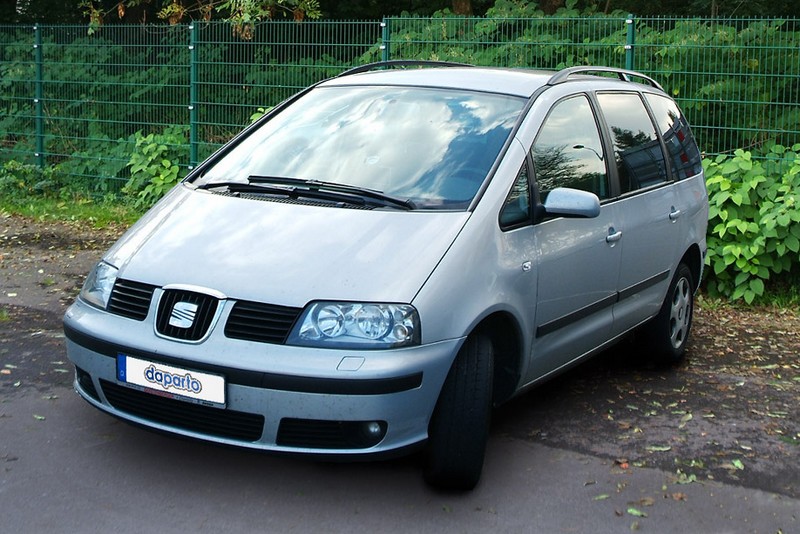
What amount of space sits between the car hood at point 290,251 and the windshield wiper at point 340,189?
0.09 metres

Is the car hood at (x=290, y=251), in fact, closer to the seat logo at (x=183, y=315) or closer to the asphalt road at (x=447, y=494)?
the seat logo at (x=183, y=315)

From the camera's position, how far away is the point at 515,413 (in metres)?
5.41

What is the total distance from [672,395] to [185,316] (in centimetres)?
298

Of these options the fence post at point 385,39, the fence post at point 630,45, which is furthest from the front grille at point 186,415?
the fence post at point 385,39

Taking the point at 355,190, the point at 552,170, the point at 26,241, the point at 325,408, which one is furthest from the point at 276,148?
the point at 26,241

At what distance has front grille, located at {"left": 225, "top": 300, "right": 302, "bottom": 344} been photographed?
3.94m

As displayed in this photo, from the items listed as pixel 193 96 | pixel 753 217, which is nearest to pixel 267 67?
pixel 193 96

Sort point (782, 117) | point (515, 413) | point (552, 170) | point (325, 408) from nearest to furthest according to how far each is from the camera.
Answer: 1. point (325, 408)
2. point (552, 170)
3. point (515, 413)
4. point (782, 117)

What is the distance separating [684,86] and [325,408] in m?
5.97

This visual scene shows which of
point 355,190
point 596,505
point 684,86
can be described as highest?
point 684,86

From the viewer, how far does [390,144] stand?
16.1 feet

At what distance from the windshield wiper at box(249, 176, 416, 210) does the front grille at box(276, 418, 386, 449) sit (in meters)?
0.99

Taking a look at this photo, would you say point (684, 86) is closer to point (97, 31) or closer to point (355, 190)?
point (355, 190)

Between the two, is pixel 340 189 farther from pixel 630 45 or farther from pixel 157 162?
pixel 157 162
